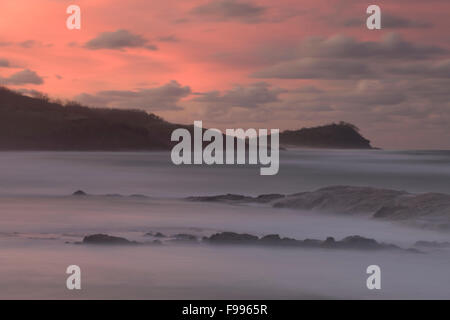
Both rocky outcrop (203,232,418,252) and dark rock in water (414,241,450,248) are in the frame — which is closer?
rocky outcrop (203,232,418,252)

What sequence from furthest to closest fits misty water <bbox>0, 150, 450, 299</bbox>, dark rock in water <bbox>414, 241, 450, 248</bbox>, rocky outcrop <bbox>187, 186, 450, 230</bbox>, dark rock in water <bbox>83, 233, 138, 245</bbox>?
rocky outcrop <bbox>187, 186, 450, 230</bbox> → dark rock in water <bbox>414, 241, 450, 248</bbox> → dark rock in water <bbox>83, 233, 138, 245</bbox> → misty water <bbox>0, 150, 450, 299</bbox>

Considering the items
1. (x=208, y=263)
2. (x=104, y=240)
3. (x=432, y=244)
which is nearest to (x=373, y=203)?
(x=432, y=244)

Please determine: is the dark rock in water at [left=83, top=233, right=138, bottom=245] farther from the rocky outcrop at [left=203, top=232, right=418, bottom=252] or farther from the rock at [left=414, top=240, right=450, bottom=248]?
the rock at [left=414, top=240, right=450, bottom=248]

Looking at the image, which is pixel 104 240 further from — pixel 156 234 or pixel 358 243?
pixel 358 243

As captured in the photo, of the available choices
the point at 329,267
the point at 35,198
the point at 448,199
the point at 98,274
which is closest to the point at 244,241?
the point at 329,267

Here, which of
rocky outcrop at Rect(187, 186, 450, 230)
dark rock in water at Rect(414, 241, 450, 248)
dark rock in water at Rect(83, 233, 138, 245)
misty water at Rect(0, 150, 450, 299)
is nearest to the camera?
misty water at Rect(0, 150, 450, 299)

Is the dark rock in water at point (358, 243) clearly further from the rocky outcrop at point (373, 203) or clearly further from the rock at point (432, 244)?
the rocky outcrop at point (373, 203)

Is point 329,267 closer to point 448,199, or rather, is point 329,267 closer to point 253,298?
point 253,298

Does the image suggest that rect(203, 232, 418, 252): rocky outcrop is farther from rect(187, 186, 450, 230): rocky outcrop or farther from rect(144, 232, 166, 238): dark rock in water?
rect(187, 186, 450, 230): rocky outcrop

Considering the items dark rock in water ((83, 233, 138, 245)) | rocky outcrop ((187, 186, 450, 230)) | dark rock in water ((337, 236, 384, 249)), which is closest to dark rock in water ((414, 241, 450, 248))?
dark rock in water ((337, 236, 384, 249))

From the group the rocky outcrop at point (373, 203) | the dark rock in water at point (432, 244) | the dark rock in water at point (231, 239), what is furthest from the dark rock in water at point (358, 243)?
the rocky outcrop at point (373, 203)

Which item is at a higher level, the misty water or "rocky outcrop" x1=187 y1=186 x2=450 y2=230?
"rocky outcrop" x1=187 y1=186 x2=450 y2=230

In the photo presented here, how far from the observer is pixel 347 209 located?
874 inches

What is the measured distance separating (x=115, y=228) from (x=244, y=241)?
5.47 m
